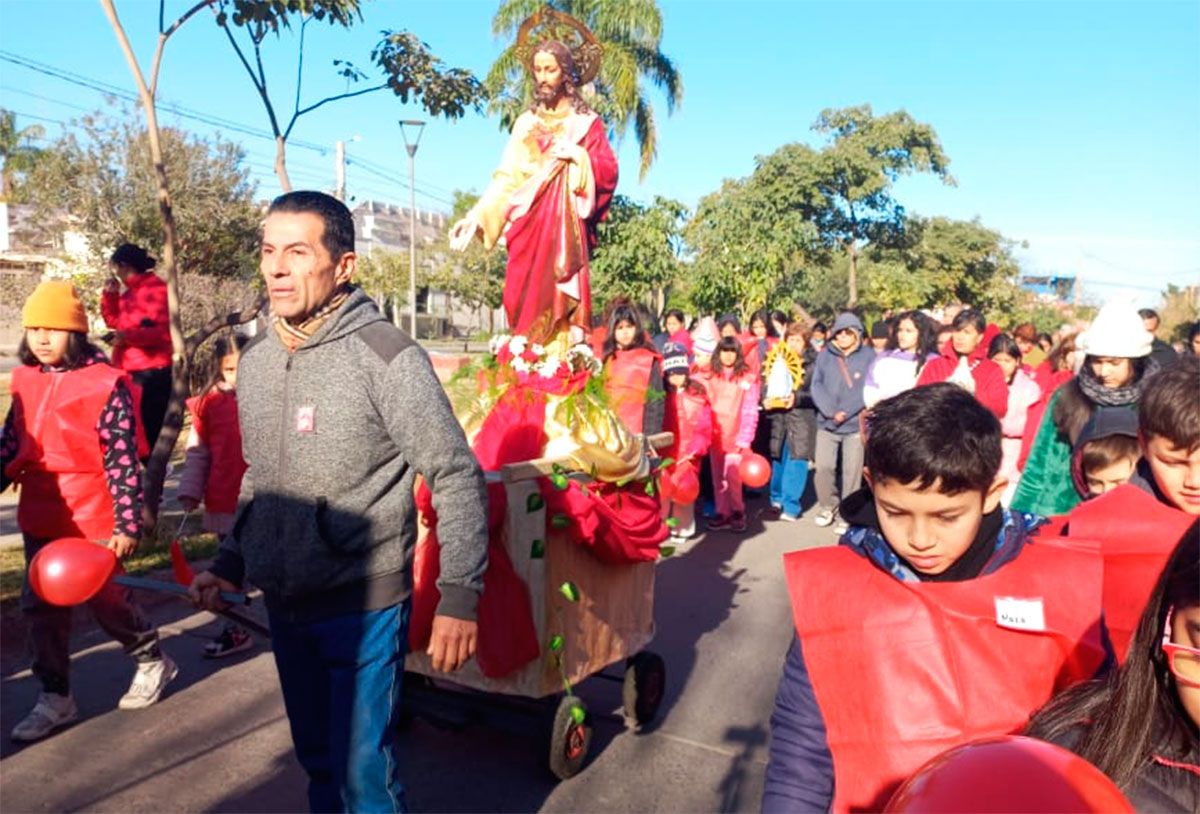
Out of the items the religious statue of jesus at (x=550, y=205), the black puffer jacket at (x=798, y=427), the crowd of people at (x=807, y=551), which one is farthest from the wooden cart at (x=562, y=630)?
the black puffer jacket at (x=798, y=427)

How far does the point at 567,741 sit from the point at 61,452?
2.39 metres

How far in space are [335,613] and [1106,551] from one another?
1.95 metres

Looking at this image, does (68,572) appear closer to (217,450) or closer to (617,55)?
(217,450)

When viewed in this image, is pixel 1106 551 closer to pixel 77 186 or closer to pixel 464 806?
pixel 464 806

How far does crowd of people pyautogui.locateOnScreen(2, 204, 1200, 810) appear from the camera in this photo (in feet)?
5.75

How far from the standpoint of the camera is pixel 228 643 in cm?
536

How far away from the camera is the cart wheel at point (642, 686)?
14.7 feet

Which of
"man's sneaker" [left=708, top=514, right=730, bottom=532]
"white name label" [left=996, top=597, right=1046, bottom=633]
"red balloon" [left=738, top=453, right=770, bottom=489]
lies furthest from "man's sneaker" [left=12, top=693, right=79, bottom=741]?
"man's sneaker" [left=708, top=514, right=730, bottom=532]

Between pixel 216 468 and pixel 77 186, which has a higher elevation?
pixel 77 186

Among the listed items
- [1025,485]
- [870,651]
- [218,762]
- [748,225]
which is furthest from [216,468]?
[748,225]

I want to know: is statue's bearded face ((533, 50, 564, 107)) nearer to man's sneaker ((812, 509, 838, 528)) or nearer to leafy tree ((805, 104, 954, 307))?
man's sneaker ((812, 509, 838, 528))

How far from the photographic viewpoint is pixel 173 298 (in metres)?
6.57

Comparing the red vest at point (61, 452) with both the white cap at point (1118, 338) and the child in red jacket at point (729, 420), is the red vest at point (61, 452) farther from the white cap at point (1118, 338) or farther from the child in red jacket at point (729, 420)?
the child in red jacket at point (729, 420)

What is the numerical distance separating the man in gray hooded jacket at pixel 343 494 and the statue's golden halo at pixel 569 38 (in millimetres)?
2729
